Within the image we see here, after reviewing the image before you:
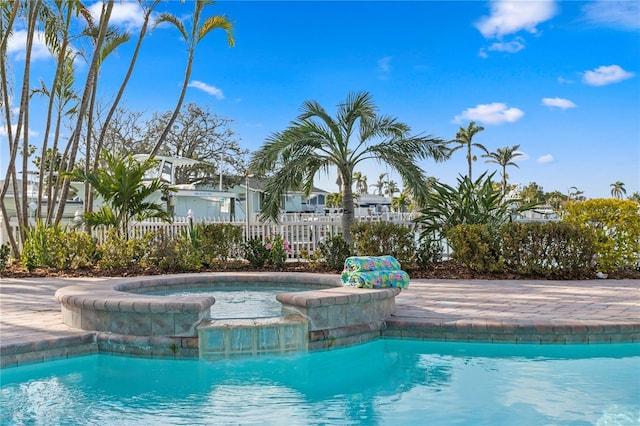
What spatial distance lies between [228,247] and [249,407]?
8.44 m

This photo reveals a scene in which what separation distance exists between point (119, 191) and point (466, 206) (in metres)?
7.26

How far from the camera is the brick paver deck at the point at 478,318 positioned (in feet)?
18.2

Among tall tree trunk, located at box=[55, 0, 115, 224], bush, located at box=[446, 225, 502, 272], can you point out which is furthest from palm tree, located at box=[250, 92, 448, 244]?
tall tree trunk, located at box=[55, 0, 115, 224]

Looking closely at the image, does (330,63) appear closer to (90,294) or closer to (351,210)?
(351,210)

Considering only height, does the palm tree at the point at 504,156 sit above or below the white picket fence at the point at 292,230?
above

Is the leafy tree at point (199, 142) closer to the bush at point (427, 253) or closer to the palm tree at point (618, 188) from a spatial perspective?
the bush at point (427, 253)

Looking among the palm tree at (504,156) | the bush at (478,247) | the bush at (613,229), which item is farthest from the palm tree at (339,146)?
the palm tree at (504,156)

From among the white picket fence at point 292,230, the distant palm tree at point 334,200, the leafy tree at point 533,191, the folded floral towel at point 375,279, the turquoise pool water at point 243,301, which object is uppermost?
the leafy tree at point 533,191

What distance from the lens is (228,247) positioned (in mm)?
12492

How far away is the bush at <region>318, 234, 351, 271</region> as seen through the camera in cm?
1142

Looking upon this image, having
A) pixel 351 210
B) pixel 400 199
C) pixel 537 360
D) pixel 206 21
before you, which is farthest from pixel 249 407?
pixel 400 199

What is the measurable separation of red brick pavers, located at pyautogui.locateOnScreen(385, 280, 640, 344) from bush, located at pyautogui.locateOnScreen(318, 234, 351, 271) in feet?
8.64

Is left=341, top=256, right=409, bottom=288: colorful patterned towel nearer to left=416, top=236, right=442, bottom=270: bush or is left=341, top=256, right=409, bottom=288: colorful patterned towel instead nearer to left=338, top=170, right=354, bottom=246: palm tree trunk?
left=416, top=236, right=442, bottom=270: bush

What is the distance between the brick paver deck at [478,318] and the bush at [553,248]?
1101 mm
